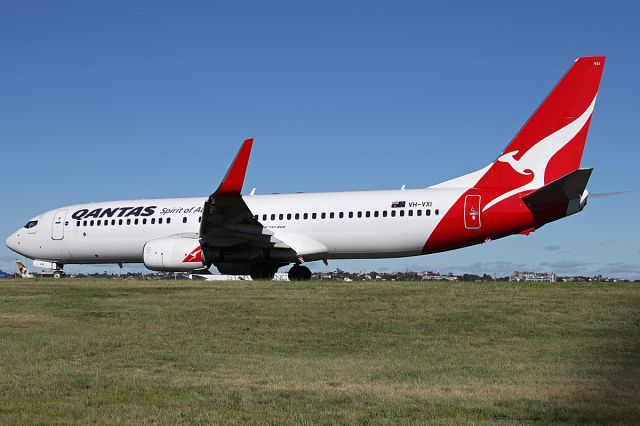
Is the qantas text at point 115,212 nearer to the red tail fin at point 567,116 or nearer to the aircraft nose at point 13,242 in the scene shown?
the aircraft nose at point 13,242

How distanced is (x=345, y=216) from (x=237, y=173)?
5104 millimetres

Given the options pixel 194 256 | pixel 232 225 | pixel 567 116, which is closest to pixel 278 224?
pixel 232 225

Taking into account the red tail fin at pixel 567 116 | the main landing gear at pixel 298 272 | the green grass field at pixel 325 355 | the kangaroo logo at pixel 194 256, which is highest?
the red tail fin at pixel 567 116

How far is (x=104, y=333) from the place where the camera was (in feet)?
54.0

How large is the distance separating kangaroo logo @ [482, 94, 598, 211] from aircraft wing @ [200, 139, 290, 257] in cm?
920

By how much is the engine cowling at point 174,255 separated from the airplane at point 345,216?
41mm

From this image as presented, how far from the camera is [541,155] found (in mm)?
28828

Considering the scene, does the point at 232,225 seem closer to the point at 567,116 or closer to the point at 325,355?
the point at 567,116

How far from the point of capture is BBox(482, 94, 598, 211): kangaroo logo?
2839 centimetres

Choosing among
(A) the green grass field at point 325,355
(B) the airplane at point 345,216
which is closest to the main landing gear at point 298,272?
(B) the airplane at point 345,216

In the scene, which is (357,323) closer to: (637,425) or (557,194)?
(637,425)

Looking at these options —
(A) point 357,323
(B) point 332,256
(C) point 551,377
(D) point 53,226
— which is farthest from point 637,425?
(D) point 53,226

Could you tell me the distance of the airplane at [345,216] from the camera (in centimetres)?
2833

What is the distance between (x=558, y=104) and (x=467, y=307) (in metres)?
12.2
